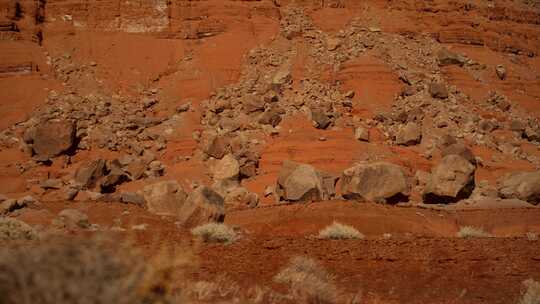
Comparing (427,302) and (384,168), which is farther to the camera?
(384,168)

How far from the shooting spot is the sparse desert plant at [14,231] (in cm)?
1030

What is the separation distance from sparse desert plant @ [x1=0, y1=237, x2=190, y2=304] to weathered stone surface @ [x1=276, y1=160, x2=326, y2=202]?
1689 centimetres

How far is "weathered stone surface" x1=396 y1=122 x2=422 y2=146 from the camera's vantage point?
1129 inches

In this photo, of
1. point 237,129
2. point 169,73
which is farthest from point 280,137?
point 169,73

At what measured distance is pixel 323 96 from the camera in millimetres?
30469

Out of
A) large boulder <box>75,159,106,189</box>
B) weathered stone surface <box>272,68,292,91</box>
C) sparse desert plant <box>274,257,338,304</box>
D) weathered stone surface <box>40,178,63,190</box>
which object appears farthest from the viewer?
weathered stone surface <box>272,68,292,91</box>

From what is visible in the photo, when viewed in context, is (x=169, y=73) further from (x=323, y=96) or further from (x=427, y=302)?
(x=427, y=302)

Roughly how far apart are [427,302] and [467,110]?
24312mm

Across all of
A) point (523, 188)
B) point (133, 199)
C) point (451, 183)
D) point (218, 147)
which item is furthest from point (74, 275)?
point (218, 147)

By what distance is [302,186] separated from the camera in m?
22.3

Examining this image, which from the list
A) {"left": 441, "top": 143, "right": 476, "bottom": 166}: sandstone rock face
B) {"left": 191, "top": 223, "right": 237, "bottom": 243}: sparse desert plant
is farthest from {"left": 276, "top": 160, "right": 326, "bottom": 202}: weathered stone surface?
{"left": 191, "top": 223, "right": 237, "bottom": 243}: sparse desert plant

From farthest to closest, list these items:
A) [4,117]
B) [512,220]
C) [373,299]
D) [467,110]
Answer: [467,110]
[4,117]
[512,220]
[373,299]

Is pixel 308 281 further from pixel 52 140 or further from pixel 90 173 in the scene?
pixel 52 140

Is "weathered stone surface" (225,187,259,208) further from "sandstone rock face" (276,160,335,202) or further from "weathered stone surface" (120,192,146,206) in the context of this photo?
"weathered stone surface" (120,192,146,206)
